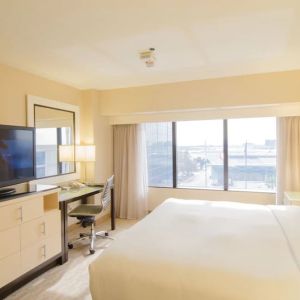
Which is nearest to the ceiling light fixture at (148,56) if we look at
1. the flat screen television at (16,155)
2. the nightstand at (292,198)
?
the flat screen television at (16,155)

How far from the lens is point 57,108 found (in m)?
3.98

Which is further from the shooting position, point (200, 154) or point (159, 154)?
point (159, 154)

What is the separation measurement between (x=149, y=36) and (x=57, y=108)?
6.94 ft

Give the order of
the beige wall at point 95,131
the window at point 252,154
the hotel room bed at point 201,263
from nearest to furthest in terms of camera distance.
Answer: the hotel room bed at point 201,263 < the window at point 252,154 < the beige wall at point 95,131

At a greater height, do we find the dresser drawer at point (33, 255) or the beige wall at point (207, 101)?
the beige wall at point (207, 101)

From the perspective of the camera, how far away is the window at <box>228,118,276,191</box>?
434 cm

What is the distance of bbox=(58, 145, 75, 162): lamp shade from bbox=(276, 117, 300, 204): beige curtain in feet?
10.7

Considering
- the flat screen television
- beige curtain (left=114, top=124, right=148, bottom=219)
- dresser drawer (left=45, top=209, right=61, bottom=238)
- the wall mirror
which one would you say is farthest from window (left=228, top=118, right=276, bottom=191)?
the flat screen television

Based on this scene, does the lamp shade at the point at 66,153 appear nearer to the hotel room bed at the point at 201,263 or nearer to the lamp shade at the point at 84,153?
the lamp shade at the point at 84,153

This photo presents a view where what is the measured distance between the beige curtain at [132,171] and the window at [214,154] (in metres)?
0.26

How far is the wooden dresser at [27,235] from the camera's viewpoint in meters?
2.34

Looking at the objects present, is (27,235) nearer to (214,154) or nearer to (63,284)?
(63,284)

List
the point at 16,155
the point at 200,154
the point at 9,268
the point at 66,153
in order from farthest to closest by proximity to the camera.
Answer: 1. the point at 200,154
2. the point at 66,153
3. the point at 16,155
4. the point at 9,268

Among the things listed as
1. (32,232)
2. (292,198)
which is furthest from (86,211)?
(292,198)
